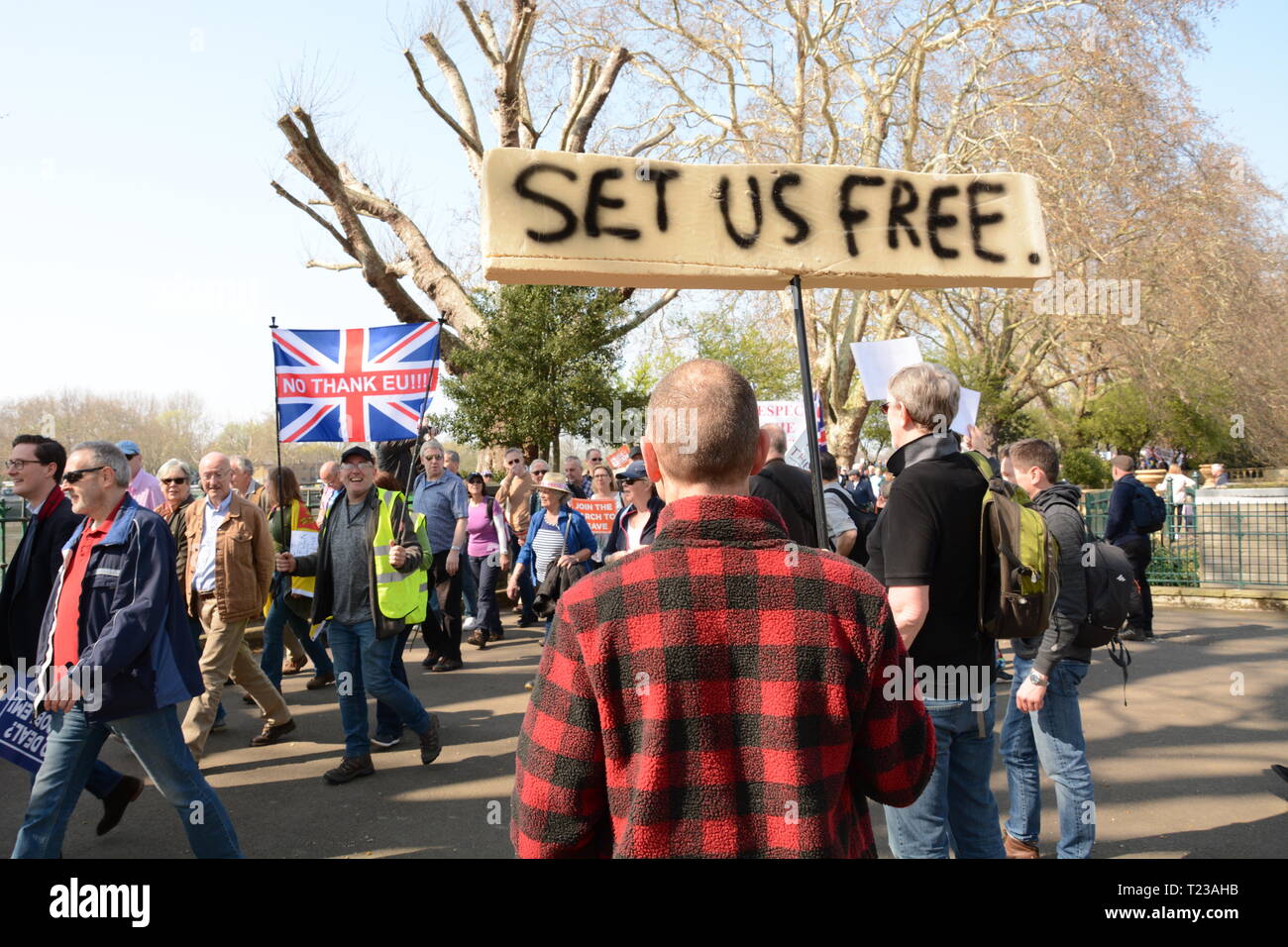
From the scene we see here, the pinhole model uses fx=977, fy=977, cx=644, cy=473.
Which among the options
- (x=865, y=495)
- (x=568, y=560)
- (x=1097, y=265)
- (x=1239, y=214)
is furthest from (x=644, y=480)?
(x=1239, y=214)

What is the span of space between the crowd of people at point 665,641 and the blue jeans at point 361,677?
18 millimetres

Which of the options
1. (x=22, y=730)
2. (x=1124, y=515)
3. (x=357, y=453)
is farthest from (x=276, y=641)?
(x=1124, y=515)

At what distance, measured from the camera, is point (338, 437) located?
7.34 meters

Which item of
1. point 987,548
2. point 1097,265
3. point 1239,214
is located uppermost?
point 1239,214

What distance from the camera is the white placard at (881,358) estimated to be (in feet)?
18.1

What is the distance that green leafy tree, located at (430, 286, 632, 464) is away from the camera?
688 inches

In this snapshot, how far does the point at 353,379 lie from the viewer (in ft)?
24.4

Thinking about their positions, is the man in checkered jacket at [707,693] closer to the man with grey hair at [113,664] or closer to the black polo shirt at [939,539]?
the black polo shirt at [939,539]

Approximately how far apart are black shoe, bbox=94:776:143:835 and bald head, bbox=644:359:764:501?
4.23m

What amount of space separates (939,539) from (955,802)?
934 millimetres

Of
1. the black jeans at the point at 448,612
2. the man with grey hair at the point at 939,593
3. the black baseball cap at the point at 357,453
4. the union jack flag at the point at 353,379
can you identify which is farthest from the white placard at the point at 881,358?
the black jeans at the point at 448,612

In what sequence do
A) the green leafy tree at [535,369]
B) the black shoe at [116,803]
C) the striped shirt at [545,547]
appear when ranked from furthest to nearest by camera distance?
the green leafy tree at [535,369], the striped shirt at [545,547], the black shoe at [116,803]
